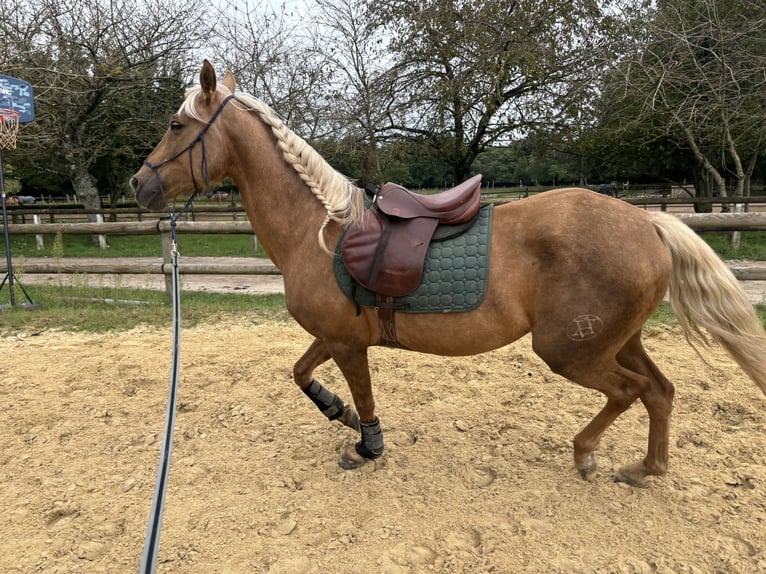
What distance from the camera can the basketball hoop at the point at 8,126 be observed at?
6.10 metres

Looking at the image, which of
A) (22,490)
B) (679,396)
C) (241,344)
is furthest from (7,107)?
(679,396)

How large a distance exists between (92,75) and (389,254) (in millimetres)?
Result: 13557

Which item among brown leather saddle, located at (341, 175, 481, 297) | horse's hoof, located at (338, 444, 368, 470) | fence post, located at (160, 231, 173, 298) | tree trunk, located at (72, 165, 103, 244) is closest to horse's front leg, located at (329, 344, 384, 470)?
horse's hoof, located at (338, 444, 368, 470)

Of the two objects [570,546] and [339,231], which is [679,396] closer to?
[570,546]

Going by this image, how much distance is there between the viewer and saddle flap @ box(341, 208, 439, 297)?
2379 millimetres

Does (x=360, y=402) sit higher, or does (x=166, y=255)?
(x=166, y=255)

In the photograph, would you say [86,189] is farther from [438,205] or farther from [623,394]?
[623,394]

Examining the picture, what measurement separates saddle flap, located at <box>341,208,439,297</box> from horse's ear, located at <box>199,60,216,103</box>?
42.1 inches

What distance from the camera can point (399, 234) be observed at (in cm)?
244

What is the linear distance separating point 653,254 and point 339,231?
157 centimetres

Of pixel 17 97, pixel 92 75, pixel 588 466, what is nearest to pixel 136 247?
pixel 92 75

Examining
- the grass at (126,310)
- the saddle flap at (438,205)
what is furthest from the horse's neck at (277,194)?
the grass at (126,310)

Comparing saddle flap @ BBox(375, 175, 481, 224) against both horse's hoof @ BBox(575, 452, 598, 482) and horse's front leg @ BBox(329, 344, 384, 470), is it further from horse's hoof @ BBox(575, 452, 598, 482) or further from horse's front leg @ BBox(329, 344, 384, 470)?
horse's hoof @ BBox(575, 452, 598, 482)

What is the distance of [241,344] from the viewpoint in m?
5.18
